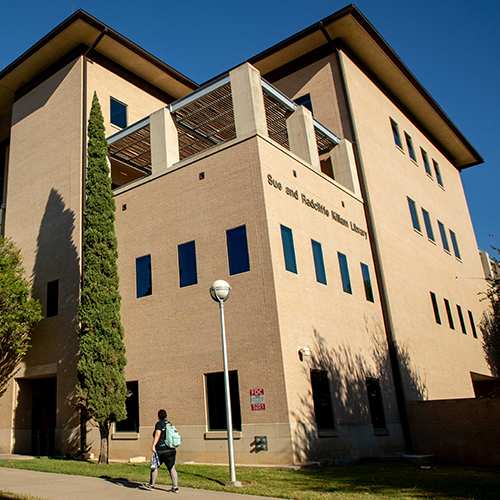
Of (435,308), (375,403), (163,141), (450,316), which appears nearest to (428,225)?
(450,316)

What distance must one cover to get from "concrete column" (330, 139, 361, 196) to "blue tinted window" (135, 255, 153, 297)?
32.8 feet

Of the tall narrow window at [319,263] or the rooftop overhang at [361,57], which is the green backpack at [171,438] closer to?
the tall narrow window at [319,263]

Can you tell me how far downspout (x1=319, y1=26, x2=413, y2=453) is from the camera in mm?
20703

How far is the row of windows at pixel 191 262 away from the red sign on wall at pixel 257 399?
3825 millimetres

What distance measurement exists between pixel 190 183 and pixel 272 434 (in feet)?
30.4

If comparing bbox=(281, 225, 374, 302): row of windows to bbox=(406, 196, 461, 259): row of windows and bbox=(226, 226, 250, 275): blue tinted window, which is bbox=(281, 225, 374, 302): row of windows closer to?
bbox=(226, 226, 250, 275): blue tinted window

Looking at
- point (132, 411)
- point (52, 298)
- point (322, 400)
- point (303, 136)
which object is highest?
point (303, 136)

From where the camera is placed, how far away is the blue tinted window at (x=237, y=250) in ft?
54.6

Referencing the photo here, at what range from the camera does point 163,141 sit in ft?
66.2

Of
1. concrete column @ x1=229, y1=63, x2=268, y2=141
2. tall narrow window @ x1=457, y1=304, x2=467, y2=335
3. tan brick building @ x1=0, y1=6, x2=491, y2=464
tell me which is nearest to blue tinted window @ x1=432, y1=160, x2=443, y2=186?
tan brick building @ x1=0, y1=6, x2=491, y2=464

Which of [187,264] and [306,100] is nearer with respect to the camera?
[187,264]

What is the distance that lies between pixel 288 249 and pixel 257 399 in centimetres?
505

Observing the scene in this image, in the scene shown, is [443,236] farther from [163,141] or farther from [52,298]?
[52,298]

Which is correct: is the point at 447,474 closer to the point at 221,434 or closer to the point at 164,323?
the point at 221,434
